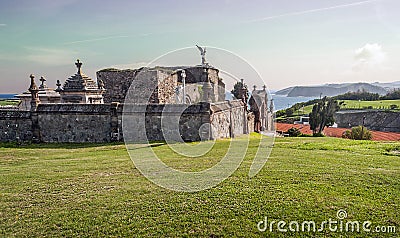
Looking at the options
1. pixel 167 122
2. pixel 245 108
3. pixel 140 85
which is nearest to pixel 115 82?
pixel 140 85

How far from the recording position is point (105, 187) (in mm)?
7941

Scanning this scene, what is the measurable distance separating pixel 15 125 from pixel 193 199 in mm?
15137

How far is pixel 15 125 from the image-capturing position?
1758cm

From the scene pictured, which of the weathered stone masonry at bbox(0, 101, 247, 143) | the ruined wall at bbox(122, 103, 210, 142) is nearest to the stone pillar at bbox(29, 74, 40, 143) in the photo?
the weathered stone masonry at bbox(0, 101, 247, 143)

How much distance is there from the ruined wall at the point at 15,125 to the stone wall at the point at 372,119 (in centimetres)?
6634

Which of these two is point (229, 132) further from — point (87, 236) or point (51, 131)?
point (87, 236)

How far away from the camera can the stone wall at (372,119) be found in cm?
6400

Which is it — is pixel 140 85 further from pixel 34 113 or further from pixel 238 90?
pixel 34 113

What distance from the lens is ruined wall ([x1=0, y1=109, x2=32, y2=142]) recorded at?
1748cm

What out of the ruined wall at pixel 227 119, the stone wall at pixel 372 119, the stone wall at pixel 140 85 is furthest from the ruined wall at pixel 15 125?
the stone wall at pixel 372 119

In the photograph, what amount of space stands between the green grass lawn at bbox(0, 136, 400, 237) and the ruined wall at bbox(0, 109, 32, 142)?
7593mm

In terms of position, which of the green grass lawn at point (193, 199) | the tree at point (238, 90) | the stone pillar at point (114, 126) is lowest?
the green grass lawn at point (193, 199)

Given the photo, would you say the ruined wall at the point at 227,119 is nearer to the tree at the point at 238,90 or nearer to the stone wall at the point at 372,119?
the tree at the point at 238,90

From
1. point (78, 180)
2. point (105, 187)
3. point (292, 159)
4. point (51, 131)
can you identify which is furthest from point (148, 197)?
point (51, 131)
